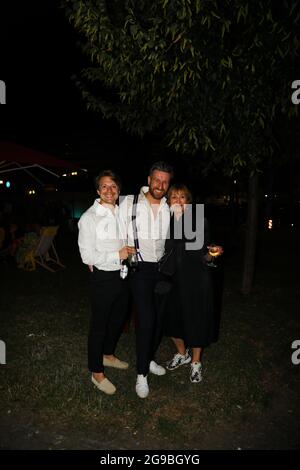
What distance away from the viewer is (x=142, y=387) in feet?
11.8

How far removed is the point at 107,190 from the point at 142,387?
1774 mm

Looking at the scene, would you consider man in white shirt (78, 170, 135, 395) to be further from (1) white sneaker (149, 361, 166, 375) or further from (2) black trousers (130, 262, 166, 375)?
(1) white sneaker (149, 361, 166, 375)

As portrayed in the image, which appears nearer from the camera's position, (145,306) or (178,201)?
(145,306)

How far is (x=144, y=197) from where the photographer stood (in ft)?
12.1

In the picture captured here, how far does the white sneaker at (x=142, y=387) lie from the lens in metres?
3.58

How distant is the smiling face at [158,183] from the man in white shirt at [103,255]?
1.01ft

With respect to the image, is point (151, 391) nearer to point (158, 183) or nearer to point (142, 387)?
point (142, 387)

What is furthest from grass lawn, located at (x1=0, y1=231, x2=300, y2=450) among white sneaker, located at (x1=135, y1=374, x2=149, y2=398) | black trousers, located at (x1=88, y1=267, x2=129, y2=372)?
black trousers, located at (x1=88, y1=267, x2=129, y2=372)

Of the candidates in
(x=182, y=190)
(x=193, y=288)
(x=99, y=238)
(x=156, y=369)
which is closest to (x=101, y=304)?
(x=99, y=238)

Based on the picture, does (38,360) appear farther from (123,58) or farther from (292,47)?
(292,47)

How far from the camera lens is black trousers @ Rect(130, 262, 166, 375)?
3.53 meters

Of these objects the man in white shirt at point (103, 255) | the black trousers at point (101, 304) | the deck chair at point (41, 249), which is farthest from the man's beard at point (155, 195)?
the deck chair at point (41, 249)

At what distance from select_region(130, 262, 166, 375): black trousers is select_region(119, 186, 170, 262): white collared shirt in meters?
0.12
